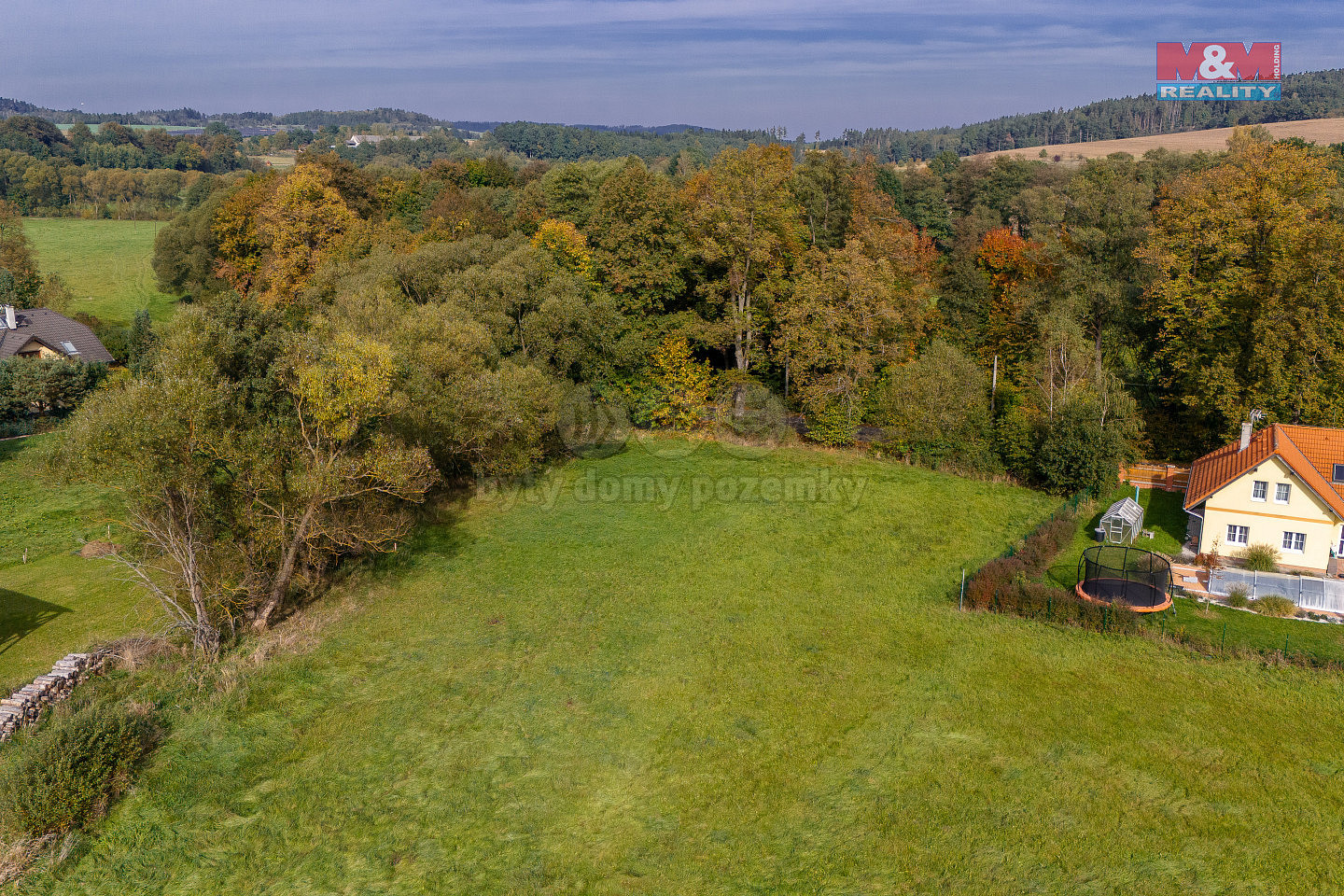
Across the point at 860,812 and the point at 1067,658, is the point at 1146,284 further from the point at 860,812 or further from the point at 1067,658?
the point at 860,812

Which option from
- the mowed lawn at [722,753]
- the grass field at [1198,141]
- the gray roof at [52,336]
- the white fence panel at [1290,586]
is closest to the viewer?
the mowed lawn at [722,753]

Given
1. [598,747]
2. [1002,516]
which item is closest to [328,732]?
[598,747]

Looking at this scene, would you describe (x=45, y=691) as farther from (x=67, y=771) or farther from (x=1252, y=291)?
(x=1252, y=291)

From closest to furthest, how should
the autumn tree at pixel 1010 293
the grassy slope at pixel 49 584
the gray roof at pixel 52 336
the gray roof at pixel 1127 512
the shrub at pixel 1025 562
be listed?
the grassy slope at pixel 49 584 < the shrub at pixel 1025 562 < the gray roof at pixel 1127 512 < the gray roof at pixel 52 336 < the autumn tree at pixel 1010 293

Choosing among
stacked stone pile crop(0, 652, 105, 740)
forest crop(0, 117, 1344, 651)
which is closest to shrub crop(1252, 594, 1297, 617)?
forest crop(0, 117, 1344, 651)

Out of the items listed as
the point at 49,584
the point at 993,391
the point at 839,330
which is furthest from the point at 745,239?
the point at 49,584

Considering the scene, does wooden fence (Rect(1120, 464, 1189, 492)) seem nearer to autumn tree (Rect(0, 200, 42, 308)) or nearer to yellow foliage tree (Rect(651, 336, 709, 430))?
yellow foliage tree (Rect(651, 336, 709, 430))

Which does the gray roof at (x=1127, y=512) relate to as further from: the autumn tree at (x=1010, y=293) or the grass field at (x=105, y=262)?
the grass field at (x=105, y=262)

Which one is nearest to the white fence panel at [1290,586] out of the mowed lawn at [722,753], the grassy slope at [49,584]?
the mowed lawn at [722,753]
